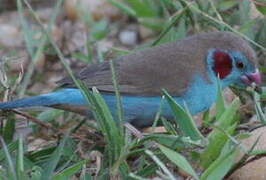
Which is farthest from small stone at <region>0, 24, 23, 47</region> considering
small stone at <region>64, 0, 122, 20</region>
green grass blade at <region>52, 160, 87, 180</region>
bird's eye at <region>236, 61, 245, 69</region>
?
green grass blade at <region>52, 160, 87, 180</region>

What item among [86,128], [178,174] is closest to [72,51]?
[86,128]

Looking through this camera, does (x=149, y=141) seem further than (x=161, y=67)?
No

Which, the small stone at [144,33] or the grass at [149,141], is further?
the small stone at [144,33]

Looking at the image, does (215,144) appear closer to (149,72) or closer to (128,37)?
(149,72)

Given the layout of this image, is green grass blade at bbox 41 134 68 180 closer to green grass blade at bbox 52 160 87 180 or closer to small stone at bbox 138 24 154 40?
green grass blade at bbox 52 160 87 180

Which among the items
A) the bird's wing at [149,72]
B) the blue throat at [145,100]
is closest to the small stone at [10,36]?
the bird's wing at [149,72]

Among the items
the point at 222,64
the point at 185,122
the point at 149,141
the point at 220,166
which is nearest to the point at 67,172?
the point at 149,141

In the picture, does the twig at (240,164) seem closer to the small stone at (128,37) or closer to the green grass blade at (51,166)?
the green grass blade at (51,166)
